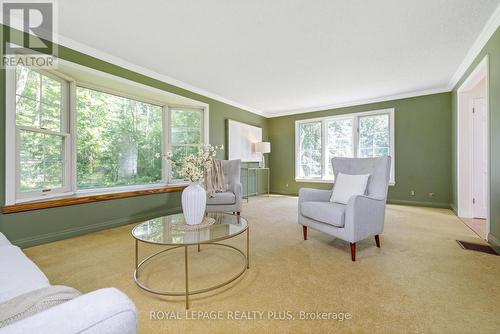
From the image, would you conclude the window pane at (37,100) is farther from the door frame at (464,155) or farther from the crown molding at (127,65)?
the door frame at (464,155)

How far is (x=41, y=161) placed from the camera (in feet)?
8.18

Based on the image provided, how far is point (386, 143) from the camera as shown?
478 cm

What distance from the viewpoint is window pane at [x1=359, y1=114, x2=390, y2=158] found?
4.79m

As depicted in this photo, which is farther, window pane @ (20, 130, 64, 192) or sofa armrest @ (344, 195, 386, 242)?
window pane @ (20, 130, 64, 192)

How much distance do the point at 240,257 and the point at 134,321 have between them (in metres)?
1.63

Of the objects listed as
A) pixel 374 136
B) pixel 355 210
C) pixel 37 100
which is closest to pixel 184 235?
pixel 355 210

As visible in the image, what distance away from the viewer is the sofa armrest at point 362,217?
2.01 meters

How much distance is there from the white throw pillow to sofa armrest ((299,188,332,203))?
0.29 ft

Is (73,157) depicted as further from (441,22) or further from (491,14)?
(491,14)

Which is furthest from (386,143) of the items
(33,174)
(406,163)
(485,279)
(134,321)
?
(33,174)

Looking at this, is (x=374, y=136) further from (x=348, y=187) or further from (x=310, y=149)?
(x=348, y=187)

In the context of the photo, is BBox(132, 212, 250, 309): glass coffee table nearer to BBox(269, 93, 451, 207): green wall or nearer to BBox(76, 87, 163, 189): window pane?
BBox(76, 87, 163, 189): window pane

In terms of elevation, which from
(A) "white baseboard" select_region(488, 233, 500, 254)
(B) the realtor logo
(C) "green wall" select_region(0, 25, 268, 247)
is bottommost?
(A) "white baseboard" select_region(488, 233, 500, 254)

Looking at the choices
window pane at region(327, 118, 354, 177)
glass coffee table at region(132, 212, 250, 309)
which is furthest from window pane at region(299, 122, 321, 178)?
glass coffee table at region(132, 212, 250, 309)
